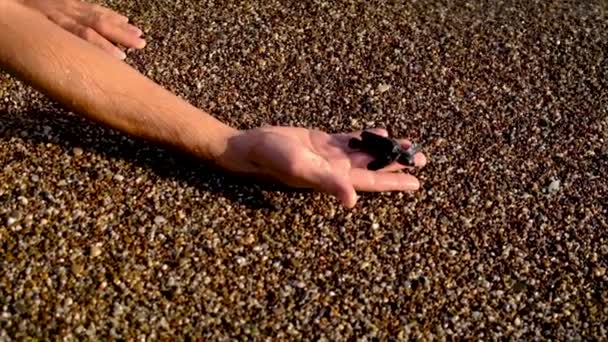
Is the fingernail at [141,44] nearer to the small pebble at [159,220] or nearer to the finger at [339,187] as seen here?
the small pebble at [159,220]

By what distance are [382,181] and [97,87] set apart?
44.0 inches

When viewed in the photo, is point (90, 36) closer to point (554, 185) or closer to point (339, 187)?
point (339, 187)

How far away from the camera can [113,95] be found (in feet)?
9.94

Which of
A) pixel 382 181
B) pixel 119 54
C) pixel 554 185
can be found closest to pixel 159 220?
pixel 382 181

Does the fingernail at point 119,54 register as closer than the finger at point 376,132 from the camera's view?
No

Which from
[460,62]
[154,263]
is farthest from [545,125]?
[154,263]

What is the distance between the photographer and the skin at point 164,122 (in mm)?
2957

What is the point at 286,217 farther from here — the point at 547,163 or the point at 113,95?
the point at 547,163

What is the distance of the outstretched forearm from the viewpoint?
2.98 metres

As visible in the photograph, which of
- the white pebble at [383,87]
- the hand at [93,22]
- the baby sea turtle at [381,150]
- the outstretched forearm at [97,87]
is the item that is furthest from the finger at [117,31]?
the baby sea turtle at [381,150]

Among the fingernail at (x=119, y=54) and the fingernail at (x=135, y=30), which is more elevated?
the fingernail at (x=135, y=30)

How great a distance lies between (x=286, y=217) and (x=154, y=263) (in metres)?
0.52

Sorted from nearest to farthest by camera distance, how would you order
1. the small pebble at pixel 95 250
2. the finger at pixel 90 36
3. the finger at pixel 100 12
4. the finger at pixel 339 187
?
the small pebble at pixel 95 250
the finger at pixel 339 187
the finger at pixel 90 36
the finger at pixel 100 12

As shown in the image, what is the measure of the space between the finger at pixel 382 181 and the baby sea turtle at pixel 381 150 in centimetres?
4
